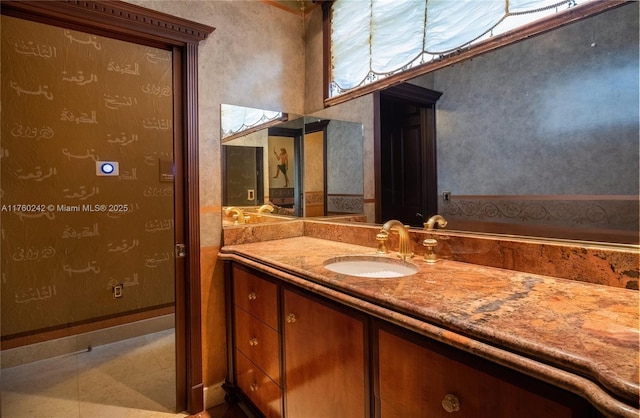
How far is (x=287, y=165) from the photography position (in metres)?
2.20

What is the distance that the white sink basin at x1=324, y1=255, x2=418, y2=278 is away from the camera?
143 cm

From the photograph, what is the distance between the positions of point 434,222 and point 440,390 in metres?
0.78

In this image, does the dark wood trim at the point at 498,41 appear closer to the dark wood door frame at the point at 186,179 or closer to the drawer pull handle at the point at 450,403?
the dark wood door frame at the point at 186,179

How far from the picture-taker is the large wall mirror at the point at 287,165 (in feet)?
6.23

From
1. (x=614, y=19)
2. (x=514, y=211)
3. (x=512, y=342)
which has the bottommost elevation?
(x=512, y=342)

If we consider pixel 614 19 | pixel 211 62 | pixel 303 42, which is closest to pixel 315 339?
pixel 614 19

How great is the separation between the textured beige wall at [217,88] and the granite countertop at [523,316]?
76cm

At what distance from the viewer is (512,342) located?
2.03 feet

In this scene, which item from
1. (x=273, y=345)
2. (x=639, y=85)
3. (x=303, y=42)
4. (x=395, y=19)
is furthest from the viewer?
(x=303, y=42)

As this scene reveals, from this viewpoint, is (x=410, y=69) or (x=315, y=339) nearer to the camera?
(x=315, y=339)

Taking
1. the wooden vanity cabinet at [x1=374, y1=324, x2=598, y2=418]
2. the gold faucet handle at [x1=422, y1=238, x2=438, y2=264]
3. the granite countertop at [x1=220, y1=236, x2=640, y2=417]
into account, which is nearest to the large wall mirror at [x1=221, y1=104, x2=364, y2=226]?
the gold faucet handle at [x1=422, y1=238, x2=438, y2=264]

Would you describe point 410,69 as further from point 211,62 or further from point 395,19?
point 211,62

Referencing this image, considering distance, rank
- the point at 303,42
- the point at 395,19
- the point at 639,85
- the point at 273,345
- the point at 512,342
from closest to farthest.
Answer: the point at 512,342, the point at 639,85, the point at 273,345, the point at 395,19, the point at 303,42

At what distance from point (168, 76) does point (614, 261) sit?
6.99 feet
